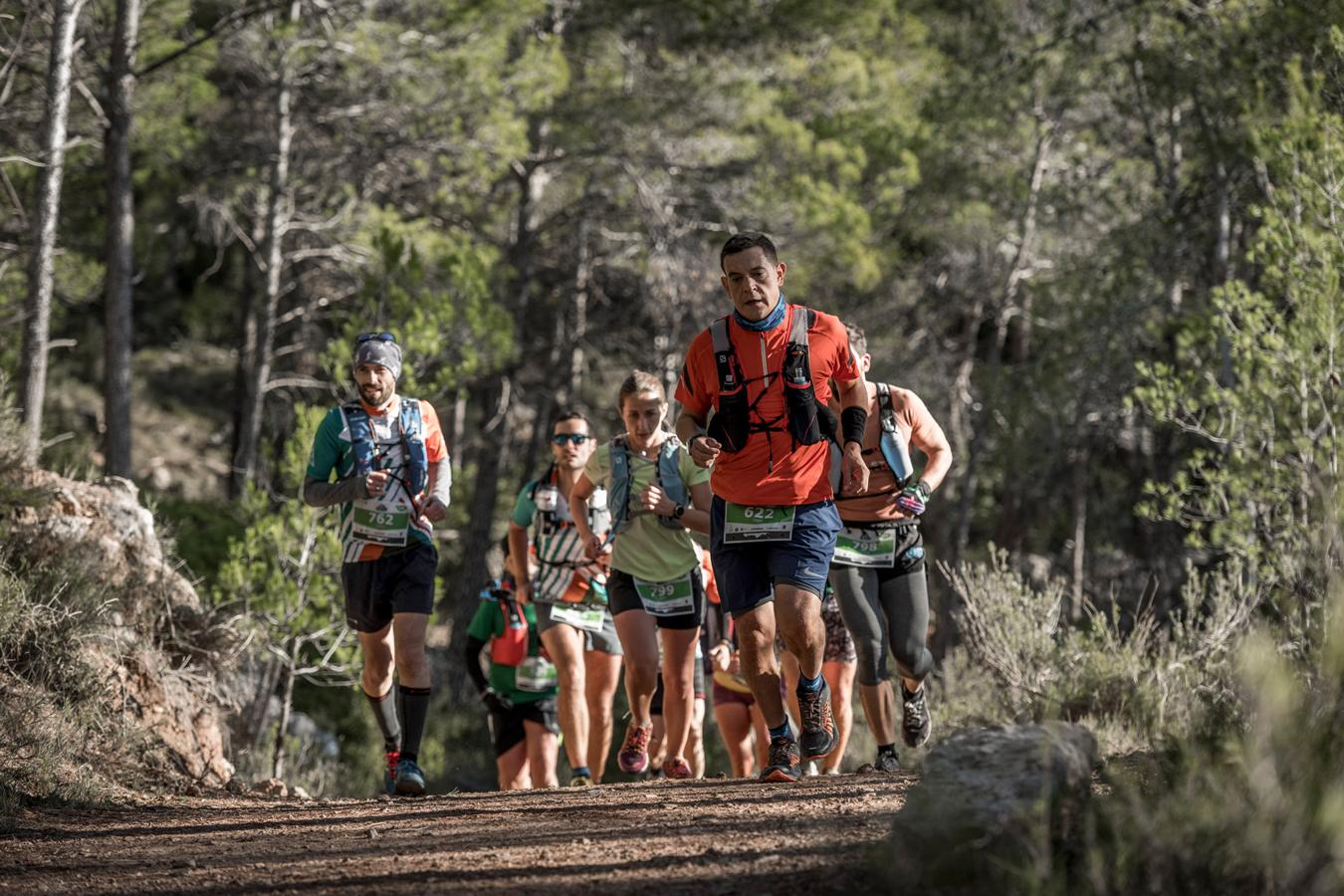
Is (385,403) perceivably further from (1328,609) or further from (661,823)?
(1328,609)

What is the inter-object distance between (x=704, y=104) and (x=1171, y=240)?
6.43 meters

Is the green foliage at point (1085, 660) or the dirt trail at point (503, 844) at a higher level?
the green foliage at point (1085, 660)

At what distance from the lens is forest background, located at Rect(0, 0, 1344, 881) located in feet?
38.0

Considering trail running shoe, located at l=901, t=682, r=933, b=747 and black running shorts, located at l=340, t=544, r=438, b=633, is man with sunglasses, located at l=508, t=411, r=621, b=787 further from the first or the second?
trail running shoe, located at l=901, t=682, r=933, b=747

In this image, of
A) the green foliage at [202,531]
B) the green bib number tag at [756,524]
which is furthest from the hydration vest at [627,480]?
the green foliage at [202,531]

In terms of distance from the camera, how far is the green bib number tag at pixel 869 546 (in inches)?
276

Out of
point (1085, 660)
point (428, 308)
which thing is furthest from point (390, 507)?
point (428, 308)

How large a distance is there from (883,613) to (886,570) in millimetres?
250

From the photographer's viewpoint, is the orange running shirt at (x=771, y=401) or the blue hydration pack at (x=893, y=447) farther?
the blue hydration pack at (x=893, y=447)

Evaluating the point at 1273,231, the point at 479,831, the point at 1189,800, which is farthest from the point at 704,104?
the point at 1189,800

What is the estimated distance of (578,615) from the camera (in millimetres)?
8445

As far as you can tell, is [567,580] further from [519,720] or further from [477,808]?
[477,808]

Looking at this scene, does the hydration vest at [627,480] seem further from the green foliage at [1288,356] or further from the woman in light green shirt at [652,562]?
the green foliage at [1288,356]

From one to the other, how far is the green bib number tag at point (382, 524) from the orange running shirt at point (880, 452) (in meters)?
2.01
